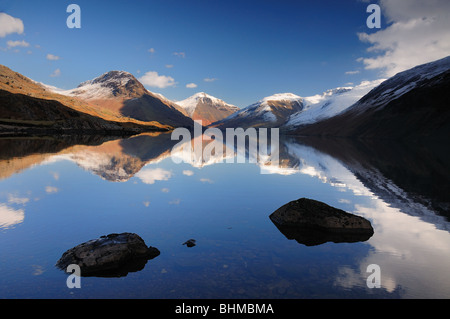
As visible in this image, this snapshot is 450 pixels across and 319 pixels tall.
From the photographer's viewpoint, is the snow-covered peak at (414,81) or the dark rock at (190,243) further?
the snow-covered peak at (414,81)

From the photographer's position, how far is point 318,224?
15.6 m

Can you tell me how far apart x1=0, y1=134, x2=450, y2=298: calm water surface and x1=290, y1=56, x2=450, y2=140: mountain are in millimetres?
114861

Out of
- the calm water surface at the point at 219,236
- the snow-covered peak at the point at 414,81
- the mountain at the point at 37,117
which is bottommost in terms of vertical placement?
the calm water surface at the point at 219,236

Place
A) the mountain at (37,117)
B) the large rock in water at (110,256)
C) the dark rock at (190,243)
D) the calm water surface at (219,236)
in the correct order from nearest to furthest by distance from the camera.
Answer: the calm water surface at (219,236)
the large rock in water at (110,256)
the dark rock at (190,243)
the mountain at (37,117)

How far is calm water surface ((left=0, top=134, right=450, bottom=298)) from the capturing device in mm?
9516

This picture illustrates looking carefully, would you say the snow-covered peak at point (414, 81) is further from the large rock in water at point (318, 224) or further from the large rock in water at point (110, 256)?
the large rock in water at point (110, 256)

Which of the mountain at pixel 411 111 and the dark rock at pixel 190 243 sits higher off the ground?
the mountain at pixel 411 111

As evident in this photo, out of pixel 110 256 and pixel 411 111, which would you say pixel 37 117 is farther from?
pixel 411 111

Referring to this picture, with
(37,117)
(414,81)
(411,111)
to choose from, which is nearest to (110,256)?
(37,117)

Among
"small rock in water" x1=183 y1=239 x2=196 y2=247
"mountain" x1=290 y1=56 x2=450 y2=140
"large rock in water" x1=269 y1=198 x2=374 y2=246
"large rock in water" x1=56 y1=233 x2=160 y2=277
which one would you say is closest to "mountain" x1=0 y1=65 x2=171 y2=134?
"large rock in water" x1=56 y1=233 x2=160 y2=277

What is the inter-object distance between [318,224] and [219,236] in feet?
18.4

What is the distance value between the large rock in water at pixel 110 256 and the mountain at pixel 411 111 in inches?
5145

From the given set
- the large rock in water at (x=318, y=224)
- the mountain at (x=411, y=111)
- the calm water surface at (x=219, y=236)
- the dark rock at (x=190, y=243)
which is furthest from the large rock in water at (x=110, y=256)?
the mountain at (x=411, y=111)

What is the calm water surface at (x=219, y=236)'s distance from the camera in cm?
952
